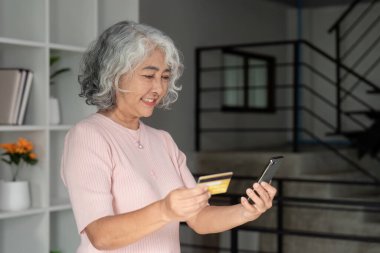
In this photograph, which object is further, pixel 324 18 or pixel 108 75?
pixel 324 18

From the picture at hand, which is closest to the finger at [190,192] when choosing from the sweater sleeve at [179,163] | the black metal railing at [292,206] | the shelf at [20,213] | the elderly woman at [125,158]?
the elderly woman at [125,158]

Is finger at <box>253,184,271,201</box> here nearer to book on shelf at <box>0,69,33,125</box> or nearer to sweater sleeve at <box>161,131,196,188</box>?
sweater sleeve at <box>161,131,196,188</box>

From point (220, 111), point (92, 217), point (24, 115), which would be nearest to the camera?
point (92, 217)

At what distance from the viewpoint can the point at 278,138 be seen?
816 centimetres

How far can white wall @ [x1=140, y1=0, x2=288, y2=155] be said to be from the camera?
568 centimetres

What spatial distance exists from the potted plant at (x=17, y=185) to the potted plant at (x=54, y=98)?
25 cm

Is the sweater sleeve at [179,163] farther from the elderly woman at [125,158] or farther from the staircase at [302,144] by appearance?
the staircase at [302,144]

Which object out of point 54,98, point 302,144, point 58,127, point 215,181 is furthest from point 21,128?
point 302,144

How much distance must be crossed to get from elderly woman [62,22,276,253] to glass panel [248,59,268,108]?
576 cm

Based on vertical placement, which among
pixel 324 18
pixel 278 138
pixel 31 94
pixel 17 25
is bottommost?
pixel 278 138

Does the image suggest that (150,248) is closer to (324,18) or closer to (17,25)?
(17,25)

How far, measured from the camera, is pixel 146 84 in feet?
5.66

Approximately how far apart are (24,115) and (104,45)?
4.93 ft

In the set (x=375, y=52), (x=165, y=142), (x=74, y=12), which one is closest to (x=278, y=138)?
(x=375, y=52)
